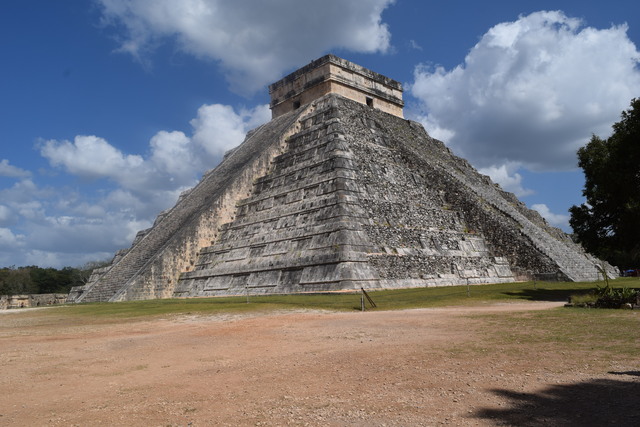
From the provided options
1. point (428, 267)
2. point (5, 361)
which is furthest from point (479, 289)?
point (5, 361)

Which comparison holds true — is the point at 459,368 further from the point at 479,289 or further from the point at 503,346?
the point at 479,289

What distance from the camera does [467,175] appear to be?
27094 mm

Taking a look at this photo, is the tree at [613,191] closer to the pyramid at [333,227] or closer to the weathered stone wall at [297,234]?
the pyramid at [333,227]

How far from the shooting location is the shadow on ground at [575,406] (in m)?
3.60

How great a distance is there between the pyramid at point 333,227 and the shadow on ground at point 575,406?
11.0 metres

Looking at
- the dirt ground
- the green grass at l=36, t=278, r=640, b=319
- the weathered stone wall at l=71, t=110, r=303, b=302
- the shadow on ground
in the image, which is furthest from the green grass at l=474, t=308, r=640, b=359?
the weathered stone wall at l=71, t=110, r=303, b=302

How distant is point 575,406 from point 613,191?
39.8ft

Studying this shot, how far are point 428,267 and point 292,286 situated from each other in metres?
4.92

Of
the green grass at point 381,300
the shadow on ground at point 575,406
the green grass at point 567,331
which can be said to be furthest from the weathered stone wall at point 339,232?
the shadow on ground at point 575,406

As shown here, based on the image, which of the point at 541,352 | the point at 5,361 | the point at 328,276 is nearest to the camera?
the point at 541,352

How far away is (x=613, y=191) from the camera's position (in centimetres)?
1412

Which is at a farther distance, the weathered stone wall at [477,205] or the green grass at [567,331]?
the weathered stone wall at [477,205]

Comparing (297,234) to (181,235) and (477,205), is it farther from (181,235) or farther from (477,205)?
(477,205)

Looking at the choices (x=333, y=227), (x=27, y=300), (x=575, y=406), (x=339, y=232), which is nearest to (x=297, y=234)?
(x=333, y=227)
